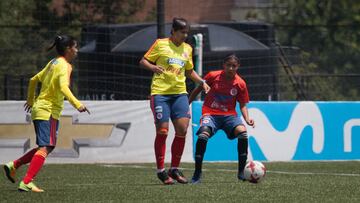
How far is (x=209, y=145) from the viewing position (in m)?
18.3

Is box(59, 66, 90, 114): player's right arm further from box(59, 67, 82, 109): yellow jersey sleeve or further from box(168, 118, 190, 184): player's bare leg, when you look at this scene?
box(168, 118, 190, 184): player's bare leg

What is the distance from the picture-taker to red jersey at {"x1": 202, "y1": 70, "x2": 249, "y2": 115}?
42.8ft

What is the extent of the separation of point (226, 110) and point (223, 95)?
0.19m

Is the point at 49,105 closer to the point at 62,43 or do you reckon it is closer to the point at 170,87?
the point at 62,43

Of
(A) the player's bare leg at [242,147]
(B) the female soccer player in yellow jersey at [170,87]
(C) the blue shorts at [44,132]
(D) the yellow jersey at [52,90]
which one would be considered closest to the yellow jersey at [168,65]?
(B) the female soccer player in yellow jersey at [170,87]

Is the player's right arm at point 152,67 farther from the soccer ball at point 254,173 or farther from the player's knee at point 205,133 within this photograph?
the soccer ball at point 254,173

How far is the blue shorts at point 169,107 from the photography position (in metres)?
12.4

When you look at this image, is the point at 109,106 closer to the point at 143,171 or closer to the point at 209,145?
the point at 209,145

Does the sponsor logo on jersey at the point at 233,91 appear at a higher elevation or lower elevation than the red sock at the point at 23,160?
higher

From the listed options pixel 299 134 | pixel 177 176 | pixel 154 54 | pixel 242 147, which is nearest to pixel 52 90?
pixel 154 54

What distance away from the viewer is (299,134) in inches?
733

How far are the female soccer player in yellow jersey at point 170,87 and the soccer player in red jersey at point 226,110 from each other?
355 mm

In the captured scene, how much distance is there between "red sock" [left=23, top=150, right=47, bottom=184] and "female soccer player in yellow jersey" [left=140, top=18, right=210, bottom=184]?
1712 millimetres

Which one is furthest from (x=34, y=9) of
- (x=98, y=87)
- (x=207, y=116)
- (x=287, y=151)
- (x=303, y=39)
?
(x=303, y=39)
